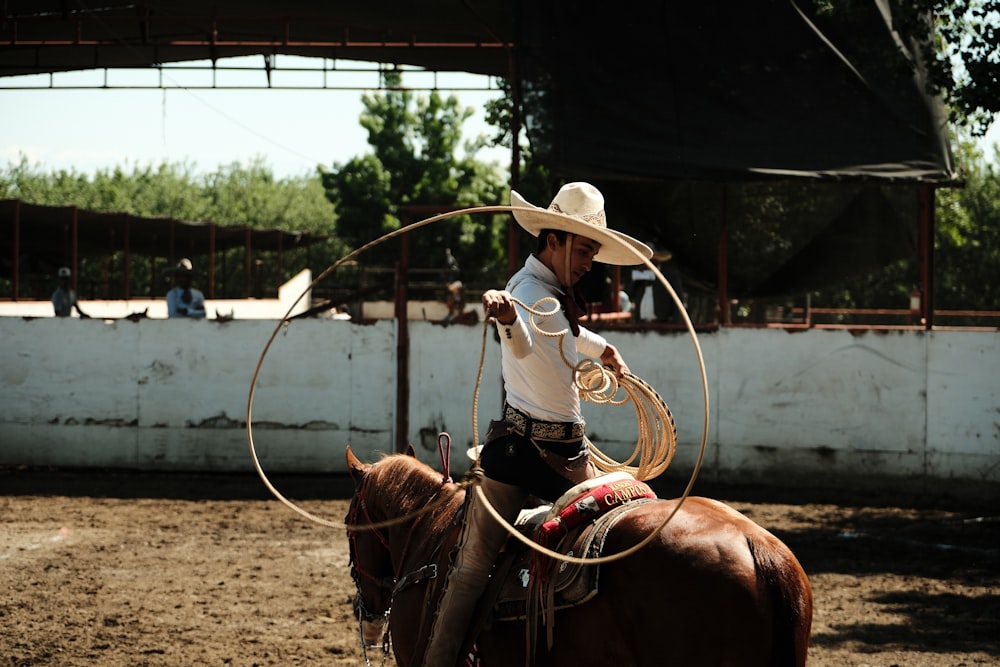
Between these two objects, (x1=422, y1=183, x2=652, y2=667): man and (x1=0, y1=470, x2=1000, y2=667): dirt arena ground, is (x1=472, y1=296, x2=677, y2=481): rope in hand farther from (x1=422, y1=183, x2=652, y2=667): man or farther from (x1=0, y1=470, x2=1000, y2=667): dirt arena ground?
(x1=0, y1=470, x2=1000, y2=667): dirt arena ground

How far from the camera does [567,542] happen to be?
397cm

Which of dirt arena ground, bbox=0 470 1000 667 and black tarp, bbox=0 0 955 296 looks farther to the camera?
black tarp, bbox=0 0 955 296

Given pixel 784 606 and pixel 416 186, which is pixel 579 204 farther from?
pixel 416 186

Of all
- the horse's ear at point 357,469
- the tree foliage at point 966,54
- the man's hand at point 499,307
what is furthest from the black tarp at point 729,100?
the man's hand at point 499,307

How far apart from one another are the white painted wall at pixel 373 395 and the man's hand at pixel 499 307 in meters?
9.14

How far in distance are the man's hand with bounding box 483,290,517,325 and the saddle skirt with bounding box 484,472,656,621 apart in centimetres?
83

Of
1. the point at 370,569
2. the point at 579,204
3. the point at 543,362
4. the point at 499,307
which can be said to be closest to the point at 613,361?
the point at 543,362

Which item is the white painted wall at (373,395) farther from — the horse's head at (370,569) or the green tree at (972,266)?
the green tree at (972,266)

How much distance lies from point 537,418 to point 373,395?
9387 millimetres

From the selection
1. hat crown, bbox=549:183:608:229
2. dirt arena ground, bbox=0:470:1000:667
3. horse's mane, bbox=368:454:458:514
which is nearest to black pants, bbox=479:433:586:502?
horse's mane, bbox=368:454:458:514

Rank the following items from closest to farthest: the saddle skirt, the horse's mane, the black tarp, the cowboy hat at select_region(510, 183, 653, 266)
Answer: the saddle skirt, the cowboy hat at select_region(510, 183, 653, 266), the horse's mane, the black tarp

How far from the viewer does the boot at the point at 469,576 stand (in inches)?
163

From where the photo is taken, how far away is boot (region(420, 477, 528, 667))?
4.15 meters

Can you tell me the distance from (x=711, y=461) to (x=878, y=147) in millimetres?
4471
